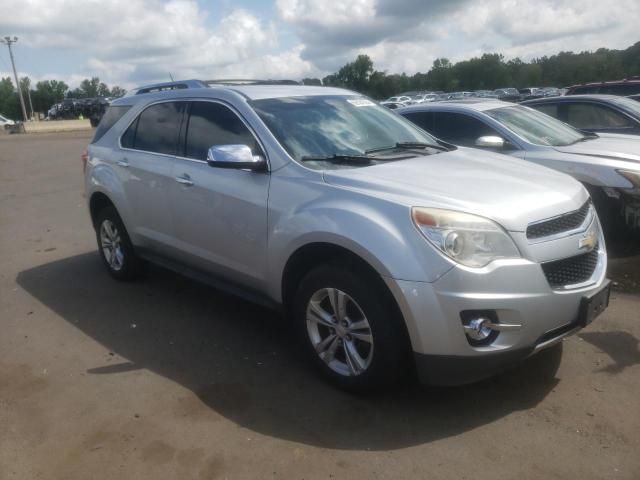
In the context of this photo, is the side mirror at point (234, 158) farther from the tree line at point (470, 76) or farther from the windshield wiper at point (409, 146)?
the tree line at point (470, 76)

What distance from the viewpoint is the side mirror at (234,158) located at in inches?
152

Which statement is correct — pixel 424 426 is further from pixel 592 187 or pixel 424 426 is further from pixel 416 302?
pixel 592 187

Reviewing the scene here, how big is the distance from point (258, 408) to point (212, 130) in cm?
212

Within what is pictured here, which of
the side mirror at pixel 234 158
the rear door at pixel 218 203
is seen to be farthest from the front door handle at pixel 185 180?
the side mirror at pixel 234 158

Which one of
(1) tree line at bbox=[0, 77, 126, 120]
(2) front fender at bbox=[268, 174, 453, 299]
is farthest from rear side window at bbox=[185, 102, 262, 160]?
(1) tree line at bbox=[0, 77, 126, 120]

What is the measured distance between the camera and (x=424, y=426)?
3301 millimetres

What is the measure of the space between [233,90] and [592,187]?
369 centimetres

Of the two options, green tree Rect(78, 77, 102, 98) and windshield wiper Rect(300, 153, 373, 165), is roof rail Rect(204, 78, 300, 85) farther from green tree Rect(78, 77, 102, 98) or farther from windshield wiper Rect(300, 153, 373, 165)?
green tree Rect(78, 77, 102, 98)

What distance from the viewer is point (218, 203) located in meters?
4.27

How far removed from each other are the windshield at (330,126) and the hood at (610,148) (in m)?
2.32

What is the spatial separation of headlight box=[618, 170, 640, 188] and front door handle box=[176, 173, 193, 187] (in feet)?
13.5

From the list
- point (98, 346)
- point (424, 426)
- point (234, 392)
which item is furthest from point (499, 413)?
point (98, 346)

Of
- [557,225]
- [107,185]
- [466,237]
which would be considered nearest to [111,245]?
[107,185]

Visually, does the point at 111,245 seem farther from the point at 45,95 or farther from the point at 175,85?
the point at 45,95
